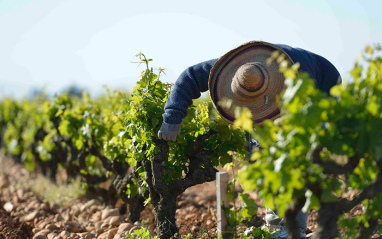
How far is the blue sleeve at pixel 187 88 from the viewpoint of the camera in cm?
388

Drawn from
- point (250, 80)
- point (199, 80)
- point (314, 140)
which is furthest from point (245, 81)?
point (314, 140)

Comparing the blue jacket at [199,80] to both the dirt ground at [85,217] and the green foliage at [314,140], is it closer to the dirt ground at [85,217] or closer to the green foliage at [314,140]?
the dirt ground at [85,217]

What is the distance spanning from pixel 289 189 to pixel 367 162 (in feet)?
1.71

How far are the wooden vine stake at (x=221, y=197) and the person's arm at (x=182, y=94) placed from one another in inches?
19.2

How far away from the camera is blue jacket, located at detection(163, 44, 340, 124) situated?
3844 millimetres

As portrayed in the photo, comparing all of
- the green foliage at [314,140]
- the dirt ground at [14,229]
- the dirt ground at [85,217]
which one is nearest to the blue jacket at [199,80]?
the dirt ground at [85,217]

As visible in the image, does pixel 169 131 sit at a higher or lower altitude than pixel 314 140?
higher

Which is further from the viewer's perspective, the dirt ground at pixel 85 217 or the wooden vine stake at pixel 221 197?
the dirt ground at pixel 85 217

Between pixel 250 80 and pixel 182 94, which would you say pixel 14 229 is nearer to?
pixel 182 94

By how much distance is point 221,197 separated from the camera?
3668 millimetres

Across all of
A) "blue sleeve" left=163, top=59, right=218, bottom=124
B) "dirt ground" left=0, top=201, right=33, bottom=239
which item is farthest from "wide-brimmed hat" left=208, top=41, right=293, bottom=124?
"dirt ground" left=0, top=201, right=33, bottom=239

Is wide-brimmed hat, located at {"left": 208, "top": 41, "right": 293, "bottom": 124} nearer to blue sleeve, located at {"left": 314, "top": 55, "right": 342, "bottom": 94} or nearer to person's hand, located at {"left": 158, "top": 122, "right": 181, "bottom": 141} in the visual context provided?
person's hand, located at {"left": 158, "top": 122, "right": 181, "bottom": 141}

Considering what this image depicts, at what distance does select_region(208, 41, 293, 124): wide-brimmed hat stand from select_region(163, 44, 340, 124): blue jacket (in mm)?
179

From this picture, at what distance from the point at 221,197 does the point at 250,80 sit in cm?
89
